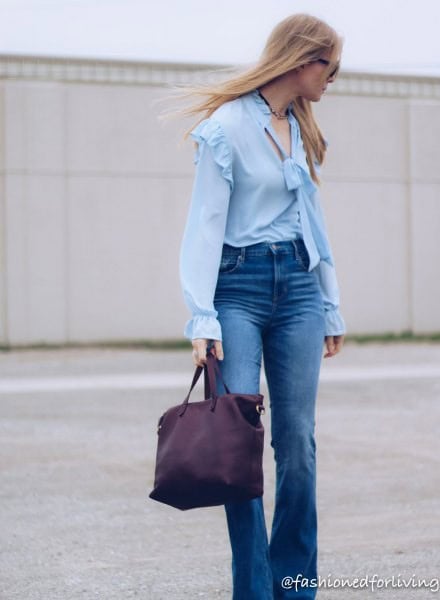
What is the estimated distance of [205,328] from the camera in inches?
139

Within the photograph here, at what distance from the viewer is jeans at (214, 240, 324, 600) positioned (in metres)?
3.57

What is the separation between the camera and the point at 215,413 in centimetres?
345

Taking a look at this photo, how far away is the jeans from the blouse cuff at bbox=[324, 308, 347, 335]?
0.31 ft

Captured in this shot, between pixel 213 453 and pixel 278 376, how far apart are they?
1.35 feet

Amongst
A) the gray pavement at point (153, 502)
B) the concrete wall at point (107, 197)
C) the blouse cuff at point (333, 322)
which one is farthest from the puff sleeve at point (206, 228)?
the concrete wall at point (107, 197)

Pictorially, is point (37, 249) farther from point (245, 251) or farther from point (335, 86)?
point (245, 251)

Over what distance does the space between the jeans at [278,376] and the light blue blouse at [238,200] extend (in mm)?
66

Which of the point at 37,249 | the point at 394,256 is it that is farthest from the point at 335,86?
the point at 37,249

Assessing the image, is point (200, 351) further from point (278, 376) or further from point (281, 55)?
point (281, 55)

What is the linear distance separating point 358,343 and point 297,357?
15.4 metres

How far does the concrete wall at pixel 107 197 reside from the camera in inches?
721

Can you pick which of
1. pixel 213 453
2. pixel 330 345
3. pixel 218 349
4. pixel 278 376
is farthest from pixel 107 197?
pixel 213 453

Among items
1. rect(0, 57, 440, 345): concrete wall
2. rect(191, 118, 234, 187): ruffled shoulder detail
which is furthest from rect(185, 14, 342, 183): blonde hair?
rect(0, 57, 440, 345): concrete wall

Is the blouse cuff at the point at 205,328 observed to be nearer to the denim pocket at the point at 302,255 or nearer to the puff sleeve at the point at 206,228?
the puff sleeve at the point at 206,228
